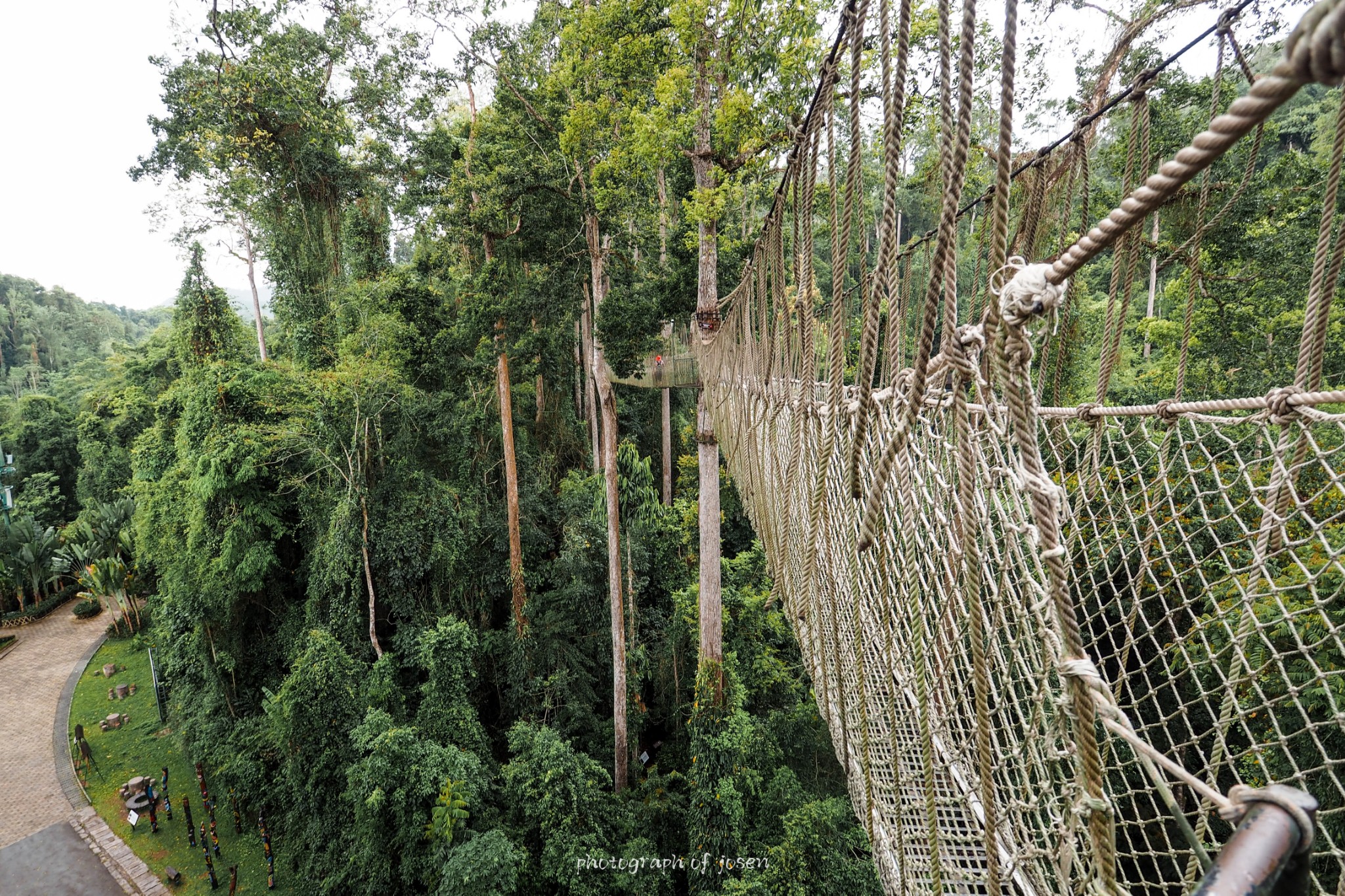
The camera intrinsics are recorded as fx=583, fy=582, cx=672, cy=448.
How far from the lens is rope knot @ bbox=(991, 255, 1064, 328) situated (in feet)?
1.83

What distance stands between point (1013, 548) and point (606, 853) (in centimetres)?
488

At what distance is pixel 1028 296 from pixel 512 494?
5.70 metres

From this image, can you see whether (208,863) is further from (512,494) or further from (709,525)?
(709,525)

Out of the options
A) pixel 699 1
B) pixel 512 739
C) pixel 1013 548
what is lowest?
pixel 512 739

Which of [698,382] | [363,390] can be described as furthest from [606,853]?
[363,390]

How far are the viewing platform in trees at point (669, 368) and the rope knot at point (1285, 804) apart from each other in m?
4.67

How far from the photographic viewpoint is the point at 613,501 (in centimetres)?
540

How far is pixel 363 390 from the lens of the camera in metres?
5.64

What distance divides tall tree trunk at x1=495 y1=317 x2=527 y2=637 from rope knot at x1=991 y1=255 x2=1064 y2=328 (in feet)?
17.2

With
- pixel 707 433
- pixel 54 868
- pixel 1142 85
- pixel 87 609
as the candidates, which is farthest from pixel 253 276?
pixel 1142 85

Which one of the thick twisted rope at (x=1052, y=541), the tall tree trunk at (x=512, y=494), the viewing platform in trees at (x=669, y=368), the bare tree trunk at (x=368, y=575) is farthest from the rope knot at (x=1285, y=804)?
the bare tree trunk at (x=368, y=575)

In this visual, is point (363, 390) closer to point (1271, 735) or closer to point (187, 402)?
point (187, 402)

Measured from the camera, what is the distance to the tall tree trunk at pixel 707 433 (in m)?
3.56

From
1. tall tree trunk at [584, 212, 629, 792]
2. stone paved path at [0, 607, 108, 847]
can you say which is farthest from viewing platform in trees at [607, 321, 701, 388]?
stone paved path at [0, 607, 108, 847]
